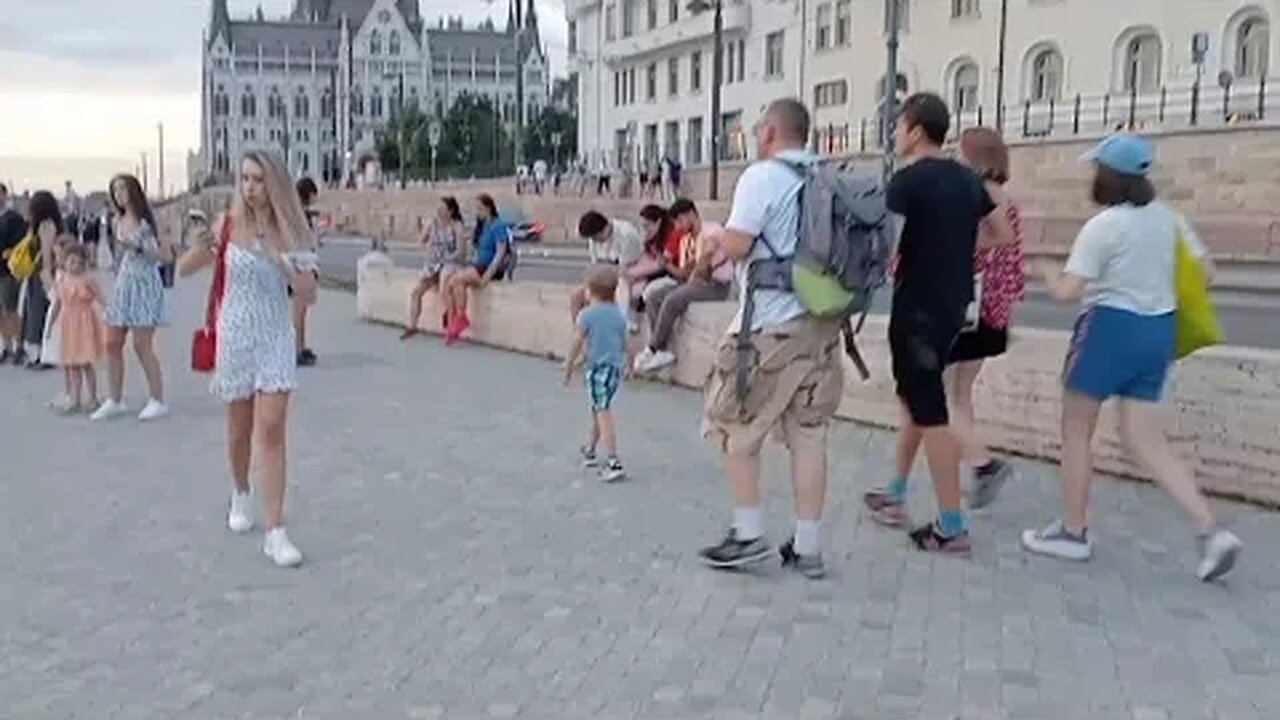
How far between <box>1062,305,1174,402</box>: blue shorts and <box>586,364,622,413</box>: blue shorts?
119 inches

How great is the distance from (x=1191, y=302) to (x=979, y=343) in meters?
1.12

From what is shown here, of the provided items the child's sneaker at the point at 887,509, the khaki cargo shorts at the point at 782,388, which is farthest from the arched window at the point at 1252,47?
the khaki cargo shorts at the point at 782,388

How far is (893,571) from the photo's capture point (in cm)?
631

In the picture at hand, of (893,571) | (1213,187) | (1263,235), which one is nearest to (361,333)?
(893,571)

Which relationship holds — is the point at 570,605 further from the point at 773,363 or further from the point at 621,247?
the point at 621,247

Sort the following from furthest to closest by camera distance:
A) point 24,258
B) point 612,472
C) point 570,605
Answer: point 24,258, point 612,472, point 570,605

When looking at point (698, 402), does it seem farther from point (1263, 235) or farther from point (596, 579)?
point (1263, 235)

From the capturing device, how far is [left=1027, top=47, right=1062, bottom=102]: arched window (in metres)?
53.4

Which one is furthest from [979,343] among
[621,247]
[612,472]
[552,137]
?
[552,137]

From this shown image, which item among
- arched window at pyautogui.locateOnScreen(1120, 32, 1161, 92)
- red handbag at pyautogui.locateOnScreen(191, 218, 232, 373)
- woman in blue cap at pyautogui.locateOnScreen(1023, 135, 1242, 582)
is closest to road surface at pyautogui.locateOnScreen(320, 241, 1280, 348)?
woman in blue cap at pyautogui.locateOnScreen(1023, 135, 1242, 582)

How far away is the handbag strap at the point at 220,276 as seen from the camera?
668 centimetres

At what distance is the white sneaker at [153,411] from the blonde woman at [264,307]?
447 centimetres

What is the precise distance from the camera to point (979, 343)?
23.6 ft

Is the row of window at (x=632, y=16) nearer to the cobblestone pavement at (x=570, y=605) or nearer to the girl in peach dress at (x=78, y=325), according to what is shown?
the girl in peach dress at (x=78, y=325)
